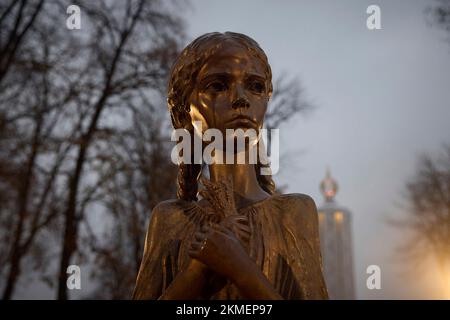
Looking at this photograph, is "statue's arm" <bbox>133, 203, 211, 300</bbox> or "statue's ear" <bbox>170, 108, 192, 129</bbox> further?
"statue's ear" <bbox>170, 108, 192, 129</bbox>

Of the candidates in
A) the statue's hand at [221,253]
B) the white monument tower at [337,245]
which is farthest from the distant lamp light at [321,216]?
the statue's hand at [221,253]

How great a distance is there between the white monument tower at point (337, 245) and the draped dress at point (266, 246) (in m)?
31.1

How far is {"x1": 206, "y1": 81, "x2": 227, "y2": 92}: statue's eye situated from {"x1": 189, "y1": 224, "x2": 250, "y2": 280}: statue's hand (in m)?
0.82

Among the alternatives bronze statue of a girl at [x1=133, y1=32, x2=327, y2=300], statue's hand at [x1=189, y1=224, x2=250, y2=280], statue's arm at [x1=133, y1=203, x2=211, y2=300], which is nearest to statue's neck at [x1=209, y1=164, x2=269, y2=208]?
bronze statue of a girl at [x1=133, y1=32, x2=327, y2=300]

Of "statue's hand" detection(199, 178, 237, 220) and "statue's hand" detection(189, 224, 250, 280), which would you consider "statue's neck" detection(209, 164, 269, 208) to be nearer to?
"statue's hand" detection(199, 178, 237, 220)

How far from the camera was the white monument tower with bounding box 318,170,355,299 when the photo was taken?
3362 cm

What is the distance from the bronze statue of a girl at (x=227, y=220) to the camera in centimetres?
212

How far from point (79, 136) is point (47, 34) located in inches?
112

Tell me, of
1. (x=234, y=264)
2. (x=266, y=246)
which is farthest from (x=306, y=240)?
(x=234, y=264)

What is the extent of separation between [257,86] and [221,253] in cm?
102

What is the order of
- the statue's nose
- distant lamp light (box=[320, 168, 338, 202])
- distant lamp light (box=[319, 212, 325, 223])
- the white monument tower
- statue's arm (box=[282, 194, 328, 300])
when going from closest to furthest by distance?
statue's arm (box=[282, 194, 328, 300]), the statue's nose, the white monument tower, distant lamp light (box=[319, 212, 325, 223]), distant lamp light (box=[320, 168, 338, 202])

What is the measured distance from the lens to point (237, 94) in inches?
97.3
